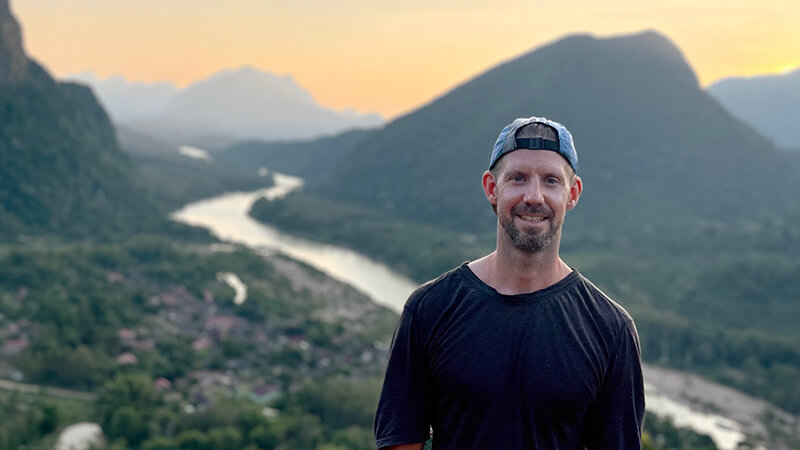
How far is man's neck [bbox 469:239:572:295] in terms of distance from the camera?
1.74 metres

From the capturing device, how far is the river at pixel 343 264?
76.1 ft

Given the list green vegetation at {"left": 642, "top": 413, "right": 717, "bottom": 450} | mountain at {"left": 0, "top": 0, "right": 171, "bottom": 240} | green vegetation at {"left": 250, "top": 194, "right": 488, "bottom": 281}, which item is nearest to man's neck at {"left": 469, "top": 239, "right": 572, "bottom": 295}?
green vegetation at {"left": 642, "top": 413, "right": 717, "bottom": 450}

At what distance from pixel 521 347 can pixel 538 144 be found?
470mm

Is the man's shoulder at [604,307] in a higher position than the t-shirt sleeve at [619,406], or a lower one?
higher

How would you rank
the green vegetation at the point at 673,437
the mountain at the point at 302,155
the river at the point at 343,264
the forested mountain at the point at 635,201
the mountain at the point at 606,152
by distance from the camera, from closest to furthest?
the green vegetation at the point at 673,437
the river at the point at 343,264
the forested mountain at the point at 635,201
the mountain at the point at 606,152
the mountain at the point at 302,155

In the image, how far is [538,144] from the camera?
5.59ft

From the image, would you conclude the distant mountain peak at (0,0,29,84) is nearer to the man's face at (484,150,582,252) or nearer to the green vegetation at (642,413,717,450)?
the green vegetation at (642,413,717,450)

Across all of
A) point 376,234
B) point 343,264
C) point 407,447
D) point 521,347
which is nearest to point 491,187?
point 521,347

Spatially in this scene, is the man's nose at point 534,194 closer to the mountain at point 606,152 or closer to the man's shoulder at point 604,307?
the man's shoulder at point 604,307

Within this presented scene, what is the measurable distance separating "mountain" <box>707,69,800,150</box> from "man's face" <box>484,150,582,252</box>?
10839 cm

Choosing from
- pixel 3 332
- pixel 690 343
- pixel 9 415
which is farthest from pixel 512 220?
pixel 690 343

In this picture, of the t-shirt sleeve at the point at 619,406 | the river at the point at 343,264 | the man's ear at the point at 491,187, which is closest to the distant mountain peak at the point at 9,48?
the river at the point at 343,264

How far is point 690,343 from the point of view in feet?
98.6

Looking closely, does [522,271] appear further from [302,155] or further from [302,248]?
[302,155]
